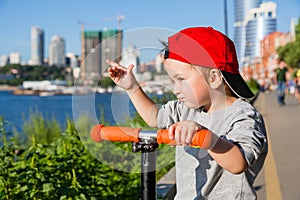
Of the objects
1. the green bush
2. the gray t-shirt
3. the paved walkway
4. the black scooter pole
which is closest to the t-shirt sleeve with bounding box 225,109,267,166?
the gray t-shirt

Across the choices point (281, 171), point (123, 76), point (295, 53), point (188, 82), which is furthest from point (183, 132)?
point (295, 53)

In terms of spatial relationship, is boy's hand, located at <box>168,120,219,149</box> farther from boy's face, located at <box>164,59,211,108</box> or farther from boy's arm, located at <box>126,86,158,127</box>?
boy's arm, located at <box>126,86,158,127</box>

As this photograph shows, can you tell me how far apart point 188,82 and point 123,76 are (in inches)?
16.8

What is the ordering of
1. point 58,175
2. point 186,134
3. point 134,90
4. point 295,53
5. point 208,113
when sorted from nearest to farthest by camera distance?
1. point 186,134
2. point 208,113
3. point 134,90
4. point 58,175
5. point 295,53

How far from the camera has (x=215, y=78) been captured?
→ 176cm

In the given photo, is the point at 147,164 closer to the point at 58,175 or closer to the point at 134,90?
the point at 134,90

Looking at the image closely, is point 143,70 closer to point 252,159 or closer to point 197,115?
point 197,115

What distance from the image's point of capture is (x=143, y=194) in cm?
181

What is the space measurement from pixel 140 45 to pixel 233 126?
449 mm

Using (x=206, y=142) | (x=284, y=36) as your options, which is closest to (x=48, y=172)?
(x=206, y=142)

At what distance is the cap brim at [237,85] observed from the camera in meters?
1.80

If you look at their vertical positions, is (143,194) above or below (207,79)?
below

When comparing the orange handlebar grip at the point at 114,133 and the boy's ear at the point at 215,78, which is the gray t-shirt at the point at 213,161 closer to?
the boy's ear at the point at 215,78

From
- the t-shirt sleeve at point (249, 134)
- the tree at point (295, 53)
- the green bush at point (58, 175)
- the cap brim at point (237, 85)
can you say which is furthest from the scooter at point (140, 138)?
the tree at point (295, 53)
